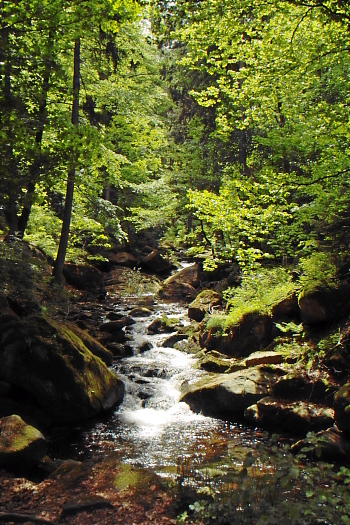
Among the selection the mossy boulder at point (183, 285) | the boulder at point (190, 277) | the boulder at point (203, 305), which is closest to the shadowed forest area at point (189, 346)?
the boulder at point (203, 305)

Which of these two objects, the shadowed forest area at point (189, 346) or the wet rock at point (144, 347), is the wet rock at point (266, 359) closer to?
the shadowed forest area at point (189, 346)

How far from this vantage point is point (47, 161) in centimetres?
686

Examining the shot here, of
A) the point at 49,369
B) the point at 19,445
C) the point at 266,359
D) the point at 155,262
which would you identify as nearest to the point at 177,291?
the point at 155,262

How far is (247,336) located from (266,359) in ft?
5.41

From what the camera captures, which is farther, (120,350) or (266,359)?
(120,350)

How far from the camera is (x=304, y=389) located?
7.26 metres

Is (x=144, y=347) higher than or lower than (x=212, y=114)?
lower

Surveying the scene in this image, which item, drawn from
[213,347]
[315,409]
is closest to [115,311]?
[213,347]

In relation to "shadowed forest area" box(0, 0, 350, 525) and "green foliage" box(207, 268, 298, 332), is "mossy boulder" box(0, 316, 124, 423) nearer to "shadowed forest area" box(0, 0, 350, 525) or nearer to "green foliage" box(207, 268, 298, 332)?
"shadowed forest area" box(0, 0, 350, 525)

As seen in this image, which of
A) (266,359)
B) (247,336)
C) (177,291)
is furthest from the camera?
(177,291)

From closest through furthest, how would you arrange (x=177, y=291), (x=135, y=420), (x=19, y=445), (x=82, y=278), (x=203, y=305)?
(x=19, y=445) → (x=135, y=420) → (x=203, y=305) → (x=82, y=278) → (x=177, y=291)

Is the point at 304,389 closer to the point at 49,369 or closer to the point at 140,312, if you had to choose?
the point at 49,369

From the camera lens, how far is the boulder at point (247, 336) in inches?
394

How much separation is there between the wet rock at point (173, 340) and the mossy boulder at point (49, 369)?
4552 millimetres
